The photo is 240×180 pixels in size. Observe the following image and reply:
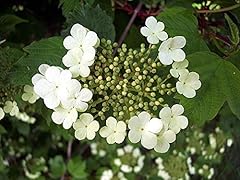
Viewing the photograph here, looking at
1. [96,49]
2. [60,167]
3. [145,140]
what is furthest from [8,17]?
[60,167]

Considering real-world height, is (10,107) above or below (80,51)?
below

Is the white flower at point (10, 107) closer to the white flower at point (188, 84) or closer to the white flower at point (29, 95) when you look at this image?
the white flower at point (29, 95)

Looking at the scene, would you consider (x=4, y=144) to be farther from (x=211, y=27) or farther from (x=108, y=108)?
(x=108, y=108)

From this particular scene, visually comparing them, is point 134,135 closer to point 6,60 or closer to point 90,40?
point 90,40


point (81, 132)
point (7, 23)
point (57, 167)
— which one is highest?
point (81, 132)

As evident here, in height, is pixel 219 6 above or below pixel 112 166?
above

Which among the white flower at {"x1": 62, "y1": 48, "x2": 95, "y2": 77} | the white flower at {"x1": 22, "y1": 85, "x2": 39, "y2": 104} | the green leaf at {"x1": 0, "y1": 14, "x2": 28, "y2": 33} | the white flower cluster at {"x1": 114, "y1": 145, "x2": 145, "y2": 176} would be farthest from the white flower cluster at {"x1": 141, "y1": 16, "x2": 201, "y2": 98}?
the white flower cluster at {"x1": 114, "y1": 145, "x2": 145, "y2": 176}

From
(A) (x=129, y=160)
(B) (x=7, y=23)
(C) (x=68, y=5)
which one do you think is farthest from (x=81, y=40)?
(A) (x=129, y=160)
